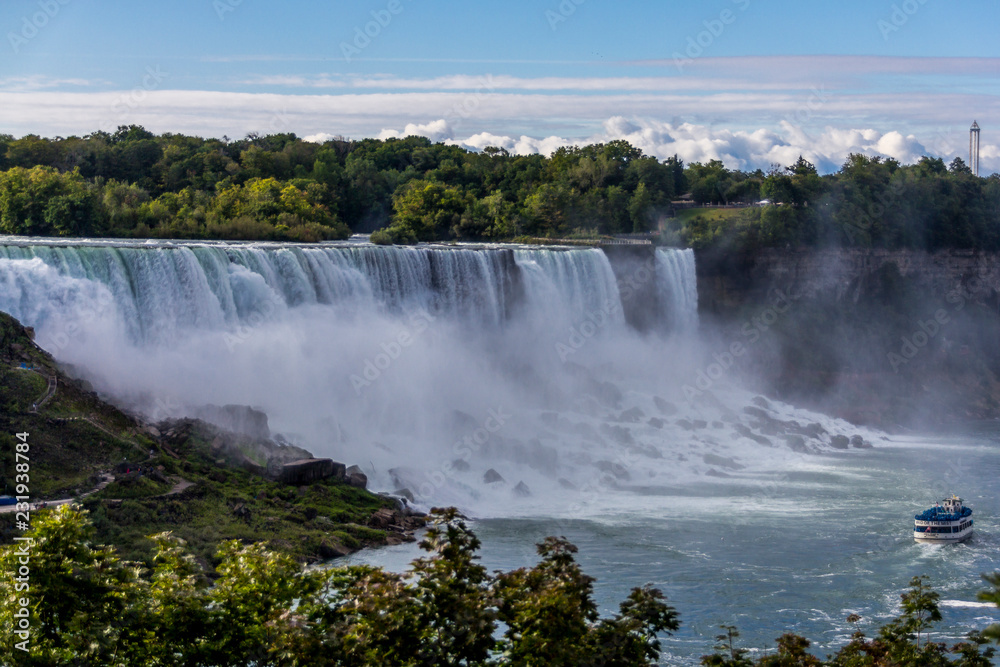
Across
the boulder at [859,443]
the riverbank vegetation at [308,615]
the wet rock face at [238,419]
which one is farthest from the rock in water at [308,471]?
the boulder at [859,443]

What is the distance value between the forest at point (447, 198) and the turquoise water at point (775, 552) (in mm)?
23121

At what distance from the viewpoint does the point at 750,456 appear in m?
35.8

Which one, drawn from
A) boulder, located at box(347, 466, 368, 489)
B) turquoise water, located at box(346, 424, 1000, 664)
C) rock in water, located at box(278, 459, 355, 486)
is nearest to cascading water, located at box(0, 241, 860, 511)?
boulder, located at box(347, 466, 368, 489)

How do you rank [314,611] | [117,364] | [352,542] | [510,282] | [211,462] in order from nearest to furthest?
[314,611] → [352,542] → [211,462] → [117,364] → [510,282]

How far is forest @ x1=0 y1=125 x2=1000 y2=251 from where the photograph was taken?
4684 centimetres

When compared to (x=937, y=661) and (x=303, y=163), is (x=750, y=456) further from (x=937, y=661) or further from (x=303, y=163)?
(x=303, y=163)

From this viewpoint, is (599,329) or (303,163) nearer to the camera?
(599,329)

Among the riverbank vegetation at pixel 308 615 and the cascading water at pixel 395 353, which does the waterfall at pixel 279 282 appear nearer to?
the cascading water at pixel 395 353

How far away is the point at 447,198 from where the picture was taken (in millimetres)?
59562

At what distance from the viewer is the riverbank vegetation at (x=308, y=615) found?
9.63 meters

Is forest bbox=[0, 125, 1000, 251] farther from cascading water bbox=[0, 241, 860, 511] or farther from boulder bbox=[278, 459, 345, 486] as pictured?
boulder bbox=[278, 459, 345, 486]

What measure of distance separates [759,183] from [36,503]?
5878 centimetres

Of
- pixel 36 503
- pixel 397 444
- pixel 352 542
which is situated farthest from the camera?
pixel 397 444

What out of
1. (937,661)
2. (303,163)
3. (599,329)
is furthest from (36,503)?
(303,163)
